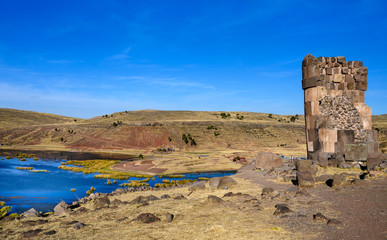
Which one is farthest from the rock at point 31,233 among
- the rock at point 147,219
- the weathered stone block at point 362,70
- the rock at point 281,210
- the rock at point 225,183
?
the weathered stone block at point 362,70

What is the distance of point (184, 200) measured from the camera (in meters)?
13.4

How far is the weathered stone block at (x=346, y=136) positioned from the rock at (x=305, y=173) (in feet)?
10.5

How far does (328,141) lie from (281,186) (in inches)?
249

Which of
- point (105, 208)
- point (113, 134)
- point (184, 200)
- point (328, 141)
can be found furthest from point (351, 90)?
point (113, 134)

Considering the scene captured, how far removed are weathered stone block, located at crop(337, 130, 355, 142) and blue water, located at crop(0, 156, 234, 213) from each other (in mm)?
17486

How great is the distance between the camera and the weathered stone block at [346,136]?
748 inches

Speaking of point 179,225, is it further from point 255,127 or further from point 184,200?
point 255,127

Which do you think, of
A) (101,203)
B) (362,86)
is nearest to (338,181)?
(362,86)

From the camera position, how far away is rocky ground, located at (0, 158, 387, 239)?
7.88 metres

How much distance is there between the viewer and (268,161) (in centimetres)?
2359

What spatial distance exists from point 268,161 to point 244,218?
49.2 ft

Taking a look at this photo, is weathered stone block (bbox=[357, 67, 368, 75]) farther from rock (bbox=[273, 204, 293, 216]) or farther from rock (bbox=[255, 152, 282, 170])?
rock (bbox=[273, 204, 293, 216])

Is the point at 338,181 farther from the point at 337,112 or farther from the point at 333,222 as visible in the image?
the point at 337,112

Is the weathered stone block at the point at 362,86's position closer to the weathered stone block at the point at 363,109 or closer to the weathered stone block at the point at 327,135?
the weathered stone block at the point at 363,109
